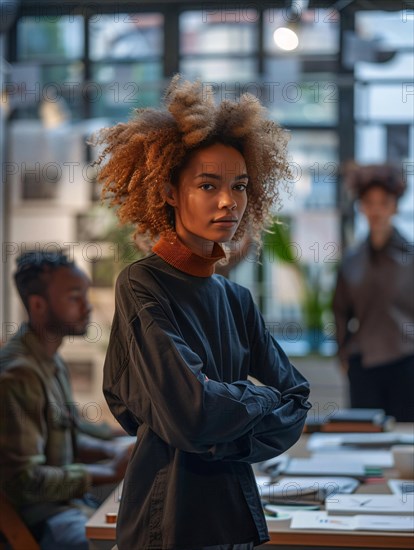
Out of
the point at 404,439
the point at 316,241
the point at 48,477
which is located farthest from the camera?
the point at 316,241

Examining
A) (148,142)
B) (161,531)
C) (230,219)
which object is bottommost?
(161,531)

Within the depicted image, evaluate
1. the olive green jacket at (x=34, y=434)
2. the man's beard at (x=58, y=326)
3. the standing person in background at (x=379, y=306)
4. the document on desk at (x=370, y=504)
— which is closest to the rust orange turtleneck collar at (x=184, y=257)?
the document on desk at (x=370, y=504)

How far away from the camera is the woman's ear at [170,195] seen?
5.80ft

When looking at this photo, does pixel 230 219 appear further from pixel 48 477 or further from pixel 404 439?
pixel 404 439

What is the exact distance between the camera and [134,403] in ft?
5.41

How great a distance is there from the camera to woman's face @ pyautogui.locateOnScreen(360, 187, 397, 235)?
14.6ft

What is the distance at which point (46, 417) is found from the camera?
9.17ft

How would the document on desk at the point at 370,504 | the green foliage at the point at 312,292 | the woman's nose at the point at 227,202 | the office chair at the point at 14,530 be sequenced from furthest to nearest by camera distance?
the green foliage at the point at 312,292 → the office chair at the point at 14,530 → the document on desk at the point at 370,504 → the woman's nose at the point at 227,202

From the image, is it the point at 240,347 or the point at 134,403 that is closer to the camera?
the point at 134,403

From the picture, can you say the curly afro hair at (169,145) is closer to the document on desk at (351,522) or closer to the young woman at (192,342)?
the young woman at (192,342)

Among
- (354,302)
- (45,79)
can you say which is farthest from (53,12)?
(354,302)

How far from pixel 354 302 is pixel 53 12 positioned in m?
3.91

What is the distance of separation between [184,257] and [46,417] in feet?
4.07

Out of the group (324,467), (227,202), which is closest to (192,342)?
(227,202)
